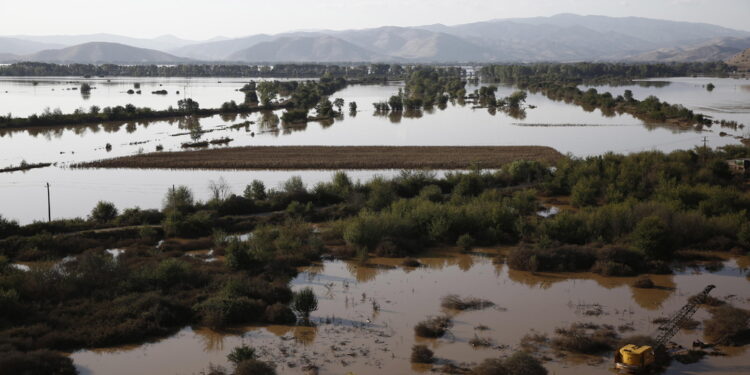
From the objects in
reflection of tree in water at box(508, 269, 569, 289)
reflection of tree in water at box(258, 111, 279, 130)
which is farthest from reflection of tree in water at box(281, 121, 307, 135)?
reflection of tree in water at box(508, 269, 569, 289)

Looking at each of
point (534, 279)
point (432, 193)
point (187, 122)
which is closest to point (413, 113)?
point (187, 122)

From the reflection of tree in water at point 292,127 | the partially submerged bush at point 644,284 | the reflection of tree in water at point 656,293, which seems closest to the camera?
the reflection of tree in water at point 656,293

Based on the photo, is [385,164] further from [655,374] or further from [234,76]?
[234,76]

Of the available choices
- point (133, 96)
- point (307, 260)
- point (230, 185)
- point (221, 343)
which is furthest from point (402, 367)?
point (133, 96)

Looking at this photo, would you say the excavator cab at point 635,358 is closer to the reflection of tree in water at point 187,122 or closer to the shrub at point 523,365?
the shrub at point 523,365

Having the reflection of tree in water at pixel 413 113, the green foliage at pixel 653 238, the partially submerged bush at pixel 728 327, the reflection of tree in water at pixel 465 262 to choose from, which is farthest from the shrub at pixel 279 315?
the reflection of tree in water at pixel 413 113

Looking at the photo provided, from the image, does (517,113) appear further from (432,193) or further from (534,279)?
(534,279)

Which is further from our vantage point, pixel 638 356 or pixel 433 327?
pixel 433 327
